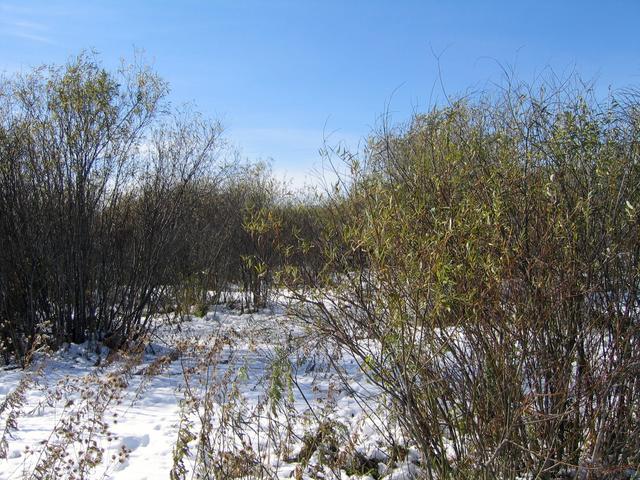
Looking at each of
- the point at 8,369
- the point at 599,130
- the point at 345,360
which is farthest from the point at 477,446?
the point at 8,369

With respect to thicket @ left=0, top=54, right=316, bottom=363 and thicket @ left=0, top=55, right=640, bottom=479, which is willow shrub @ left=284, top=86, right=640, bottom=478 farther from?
thicket @ left=0, top=54, right=316, bottom=363

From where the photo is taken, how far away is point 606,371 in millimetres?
2930

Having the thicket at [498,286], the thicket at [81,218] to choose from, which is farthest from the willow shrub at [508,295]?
the thicket at [81,218]

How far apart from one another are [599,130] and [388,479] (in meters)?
2.30

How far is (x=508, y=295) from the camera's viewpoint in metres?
2.73

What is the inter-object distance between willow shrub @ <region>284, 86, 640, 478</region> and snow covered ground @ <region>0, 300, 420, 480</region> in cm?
47

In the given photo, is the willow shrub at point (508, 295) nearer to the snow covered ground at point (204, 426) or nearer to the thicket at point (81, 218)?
the snow covered ground at point (204, 426)

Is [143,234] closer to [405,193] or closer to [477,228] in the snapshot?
[405,193]

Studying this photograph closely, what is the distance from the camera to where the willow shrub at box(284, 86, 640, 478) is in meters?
2.67

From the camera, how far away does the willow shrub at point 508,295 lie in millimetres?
2670

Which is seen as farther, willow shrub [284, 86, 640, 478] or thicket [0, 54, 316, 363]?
thicket [0, 54, 316, 363]

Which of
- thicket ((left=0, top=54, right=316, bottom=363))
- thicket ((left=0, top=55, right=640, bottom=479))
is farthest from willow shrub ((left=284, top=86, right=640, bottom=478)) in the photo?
thicket ((left=0, top=54, right=316, bottom=363))

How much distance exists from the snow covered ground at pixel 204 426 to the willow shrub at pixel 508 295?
1.54 feet

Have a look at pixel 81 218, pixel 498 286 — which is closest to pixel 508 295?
pixel 498 286
